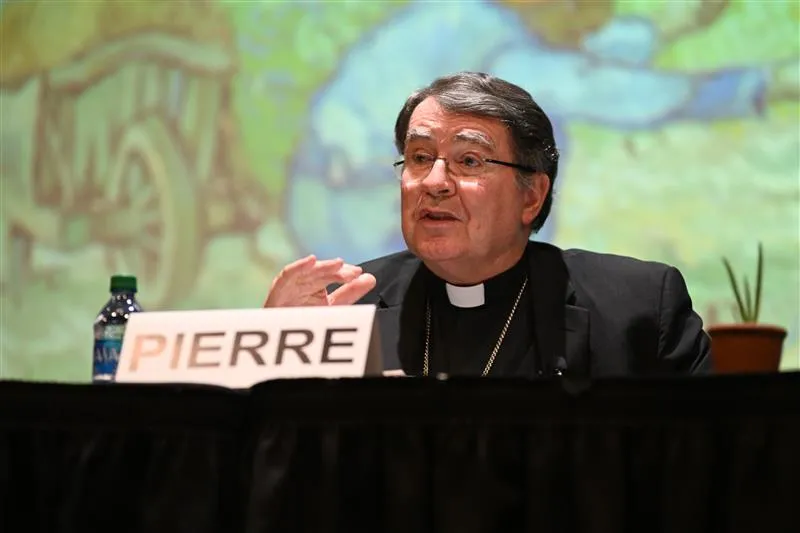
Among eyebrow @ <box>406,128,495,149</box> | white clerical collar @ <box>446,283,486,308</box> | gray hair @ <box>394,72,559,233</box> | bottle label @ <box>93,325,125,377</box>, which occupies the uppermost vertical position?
gray hair @ <box>394,72,559,233</box>

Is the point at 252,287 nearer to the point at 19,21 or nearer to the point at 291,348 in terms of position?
the point at 19,21

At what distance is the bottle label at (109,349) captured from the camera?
1908 mm

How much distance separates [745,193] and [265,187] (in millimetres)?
1620

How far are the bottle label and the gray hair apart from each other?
3.40 ft

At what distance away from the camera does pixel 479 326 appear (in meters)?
2.72

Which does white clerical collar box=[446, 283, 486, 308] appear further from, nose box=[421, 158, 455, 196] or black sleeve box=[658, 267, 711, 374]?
black sleeve box=[658, 267, 711, 374]

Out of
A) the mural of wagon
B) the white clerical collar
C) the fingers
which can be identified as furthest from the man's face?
the mural of wagon

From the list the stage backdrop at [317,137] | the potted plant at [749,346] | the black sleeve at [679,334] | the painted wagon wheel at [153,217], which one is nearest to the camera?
the potted plant at [749,346]

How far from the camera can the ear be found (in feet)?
8.80

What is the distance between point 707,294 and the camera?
3367mm

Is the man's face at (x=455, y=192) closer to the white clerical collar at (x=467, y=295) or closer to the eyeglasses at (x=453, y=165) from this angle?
the eyeglasses at (x=453, y=165)

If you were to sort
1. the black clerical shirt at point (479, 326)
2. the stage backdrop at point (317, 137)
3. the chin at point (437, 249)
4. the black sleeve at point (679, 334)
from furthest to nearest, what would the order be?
the stage backdrop at point (317, 137) < the black clerical shirt at point (479, 326) < the chin at point (437, 249) < the black sleeve at point (679, 334)

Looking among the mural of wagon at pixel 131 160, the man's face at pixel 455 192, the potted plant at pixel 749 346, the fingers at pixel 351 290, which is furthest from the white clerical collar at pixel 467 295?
→ the potted plant at pixel 749 346

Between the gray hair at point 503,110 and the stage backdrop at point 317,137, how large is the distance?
0.85m
